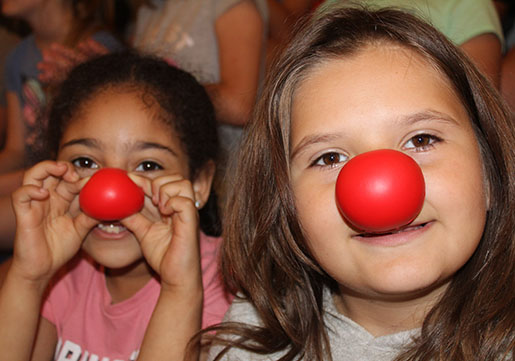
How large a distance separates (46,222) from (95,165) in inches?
7.7

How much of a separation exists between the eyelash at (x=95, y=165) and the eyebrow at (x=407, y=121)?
55 cm


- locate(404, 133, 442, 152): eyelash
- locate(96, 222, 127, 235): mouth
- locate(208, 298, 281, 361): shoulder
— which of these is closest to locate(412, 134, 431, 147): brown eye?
locate(404, 133, 442, 152): eyelash

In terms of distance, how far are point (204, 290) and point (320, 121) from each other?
0.68 meters

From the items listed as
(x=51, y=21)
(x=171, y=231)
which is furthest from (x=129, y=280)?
(x=51, y=21)

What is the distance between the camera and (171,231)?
4.89 ft

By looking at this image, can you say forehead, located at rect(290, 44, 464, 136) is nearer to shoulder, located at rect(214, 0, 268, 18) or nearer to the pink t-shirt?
the pink t-shirt

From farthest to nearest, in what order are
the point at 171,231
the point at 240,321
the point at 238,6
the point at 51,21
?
the point at 51,21 < the point at 238,6 < the point at 171,231 < the point at 240,321

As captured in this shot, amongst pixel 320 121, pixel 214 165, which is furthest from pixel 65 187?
pixel 320 121

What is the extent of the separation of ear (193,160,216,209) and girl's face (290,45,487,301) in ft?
1.94

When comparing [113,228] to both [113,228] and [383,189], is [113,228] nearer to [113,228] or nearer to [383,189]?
[113,228]

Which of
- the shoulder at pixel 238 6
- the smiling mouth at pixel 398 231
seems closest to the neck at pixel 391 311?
the smiling mouth at pixel 398 231

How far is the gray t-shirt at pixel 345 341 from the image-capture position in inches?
46.0

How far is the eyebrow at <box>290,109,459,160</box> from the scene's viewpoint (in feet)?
3.42

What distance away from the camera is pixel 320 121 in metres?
1.10
